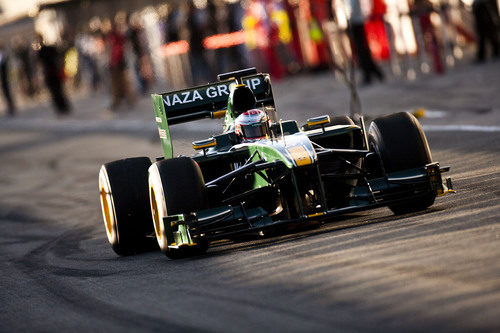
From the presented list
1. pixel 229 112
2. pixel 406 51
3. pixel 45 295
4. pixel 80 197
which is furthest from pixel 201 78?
pixel 45 295

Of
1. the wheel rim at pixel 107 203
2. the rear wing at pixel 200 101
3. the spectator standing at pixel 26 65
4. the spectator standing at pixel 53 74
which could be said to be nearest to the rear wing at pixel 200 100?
the rear wing at pixel 200 101

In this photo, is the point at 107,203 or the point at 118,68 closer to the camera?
the point at 107,203

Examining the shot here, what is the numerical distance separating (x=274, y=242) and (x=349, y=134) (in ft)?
4.74

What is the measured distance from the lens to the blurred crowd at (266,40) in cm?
2377

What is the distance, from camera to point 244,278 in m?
7.96

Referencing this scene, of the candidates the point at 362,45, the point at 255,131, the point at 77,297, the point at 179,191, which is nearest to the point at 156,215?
the point at 179,191

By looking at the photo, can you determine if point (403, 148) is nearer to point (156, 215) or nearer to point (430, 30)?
point (156, 215)

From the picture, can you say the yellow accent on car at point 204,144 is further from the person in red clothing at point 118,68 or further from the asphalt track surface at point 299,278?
the person in red clothing at point 118,68

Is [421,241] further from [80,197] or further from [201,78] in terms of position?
[201,78]

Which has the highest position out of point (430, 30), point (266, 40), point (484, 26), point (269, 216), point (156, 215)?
point (266, 40)

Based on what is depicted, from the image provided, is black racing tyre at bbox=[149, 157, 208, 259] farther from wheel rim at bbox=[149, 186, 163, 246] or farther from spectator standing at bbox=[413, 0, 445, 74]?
spectator standing at bbox=[413, 0, 445, 74]

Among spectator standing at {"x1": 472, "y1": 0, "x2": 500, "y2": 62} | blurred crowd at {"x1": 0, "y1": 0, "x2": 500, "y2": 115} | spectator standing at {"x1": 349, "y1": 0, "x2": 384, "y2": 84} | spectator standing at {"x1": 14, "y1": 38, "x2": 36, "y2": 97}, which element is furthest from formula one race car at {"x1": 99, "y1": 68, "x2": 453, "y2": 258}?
spectator standing at {"x1": 14, "y1": 38, "x2": 36, "y2": 97}

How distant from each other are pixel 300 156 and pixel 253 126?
129 centimetres

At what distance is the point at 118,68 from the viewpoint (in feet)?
108
